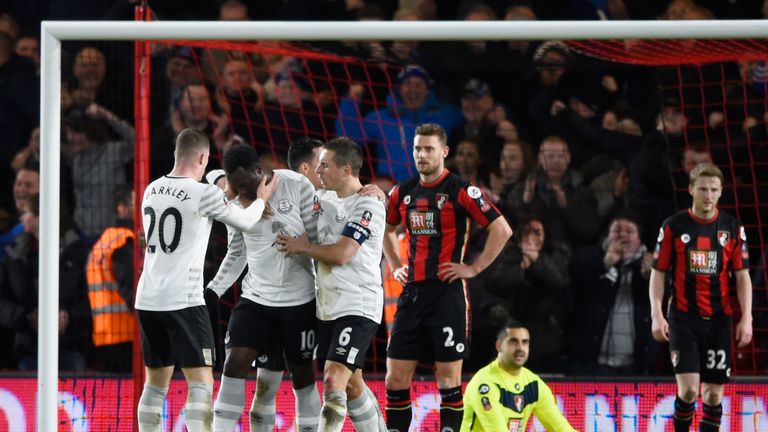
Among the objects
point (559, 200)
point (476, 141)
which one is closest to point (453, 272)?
point (559, 200)

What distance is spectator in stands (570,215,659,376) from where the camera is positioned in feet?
30.2

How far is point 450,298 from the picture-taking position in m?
7.58

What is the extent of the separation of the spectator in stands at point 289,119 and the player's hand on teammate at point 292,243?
3.06 metres

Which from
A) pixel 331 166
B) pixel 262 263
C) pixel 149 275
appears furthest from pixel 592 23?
pixel 149 275

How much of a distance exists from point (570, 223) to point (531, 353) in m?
1.05

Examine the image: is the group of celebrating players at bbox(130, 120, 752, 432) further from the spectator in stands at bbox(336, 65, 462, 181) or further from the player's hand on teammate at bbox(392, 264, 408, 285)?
the spectator in stands at bbox(336, 65, 462, 181)

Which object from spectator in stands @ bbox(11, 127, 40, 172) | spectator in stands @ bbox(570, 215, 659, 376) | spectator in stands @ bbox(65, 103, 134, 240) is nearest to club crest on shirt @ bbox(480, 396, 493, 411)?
spectator in stands @ bbox(570, 215, 659, 376)

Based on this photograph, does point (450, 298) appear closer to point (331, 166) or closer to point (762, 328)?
point (331, 166)

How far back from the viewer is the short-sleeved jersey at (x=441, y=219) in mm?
7598

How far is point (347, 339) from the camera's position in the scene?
693cm

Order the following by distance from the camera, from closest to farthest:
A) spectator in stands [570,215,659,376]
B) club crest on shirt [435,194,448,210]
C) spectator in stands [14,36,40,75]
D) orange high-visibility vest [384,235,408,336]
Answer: club crest on shirt [435,194,448,210], orange high-visibility vest [384,235,408,336], spectator in stands [570,215,659,376], spectator in stands [14,36,40,75]

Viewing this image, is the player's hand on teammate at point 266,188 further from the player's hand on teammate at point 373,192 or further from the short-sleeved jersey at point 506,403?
the short-sleeved jersey at point 506,403

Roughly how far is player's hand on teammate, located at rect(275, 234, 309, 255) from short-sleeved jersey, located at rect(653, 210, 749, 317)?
262 centimetres

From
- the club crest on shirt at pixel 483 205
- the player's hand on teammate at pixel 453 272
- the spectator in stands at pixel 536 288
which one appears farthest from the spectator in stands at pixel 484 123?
the player's hand on teammate at pixel 453 272
